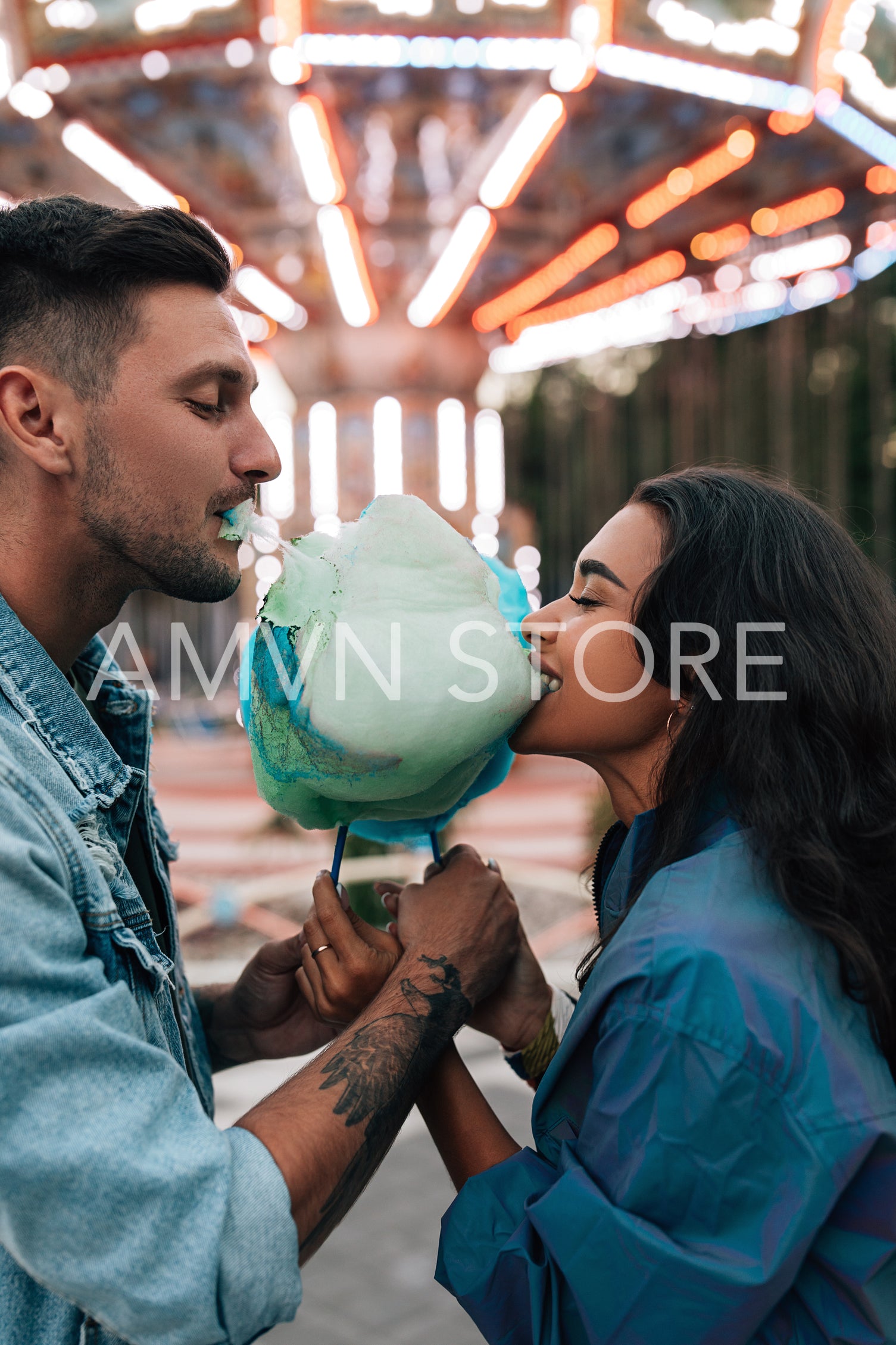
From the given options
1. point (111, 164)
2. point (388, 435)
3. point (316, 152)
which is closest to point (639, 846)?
point (316, 152)

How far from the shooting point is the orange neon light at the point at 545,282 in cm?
912

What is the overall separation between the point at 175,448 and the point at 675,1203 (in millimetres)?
1188

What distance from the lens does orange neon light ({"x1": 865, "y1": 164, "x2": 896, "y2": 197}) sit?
7.78 meters

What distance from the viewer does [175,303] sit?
4.77 ft

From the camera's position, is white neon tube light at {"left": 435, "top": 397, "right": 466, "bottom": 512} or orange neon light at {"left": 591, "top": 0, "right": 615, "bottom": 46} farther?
white neon tube light at {"left": 435, "top": 397, "right": 466, "bottom": 512}

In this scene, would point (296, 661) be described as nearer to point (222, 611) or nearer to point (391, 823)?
point (391, 823)

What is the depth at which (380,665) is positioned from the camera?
4.60ft

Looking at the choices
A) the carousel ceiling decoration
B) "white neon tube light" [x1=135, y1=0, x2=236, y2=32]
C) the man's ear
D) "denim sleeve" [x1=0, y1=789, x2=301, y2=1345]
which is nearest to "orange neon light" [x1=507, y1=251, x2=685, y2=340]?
the carousel ceiling decoration

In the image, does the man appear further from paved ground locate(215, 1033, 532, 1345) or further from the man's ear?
paved ground locate(215, 1033, 532, 1345)

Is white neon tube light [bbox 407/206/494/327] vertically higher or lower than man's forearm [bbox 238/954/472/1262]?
higher

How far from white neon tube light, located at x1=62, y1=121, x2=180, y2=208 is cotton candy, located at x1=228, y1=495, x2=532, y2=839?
19.3 feet

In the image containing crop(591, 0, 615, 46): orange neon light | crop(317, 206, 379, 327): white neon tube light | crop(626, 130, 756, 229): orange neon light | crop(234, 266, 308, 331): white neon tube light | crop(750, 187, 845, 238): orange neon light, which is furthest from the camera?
crop(750, 187, 845, 238): orange neon light

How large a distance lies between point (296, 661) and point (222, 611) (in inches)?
834

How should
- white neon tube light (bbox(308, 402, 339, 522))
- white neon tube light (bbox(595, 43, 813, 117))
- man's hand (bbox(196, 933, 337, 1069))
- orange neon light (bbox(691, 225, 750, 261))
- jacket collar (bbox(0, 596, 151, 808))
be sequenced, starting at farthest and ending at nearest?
white neon tube light (bbox(308, 402, 339, 522))
orange neon light (bbox(691, 225, 750, 261))
white neon tube light (bbox(595, 43, 813, 117))
man's hand (bbox(196, 933, 337, 1069))
jacket collar (bbox(0, 596, 151, 808))
